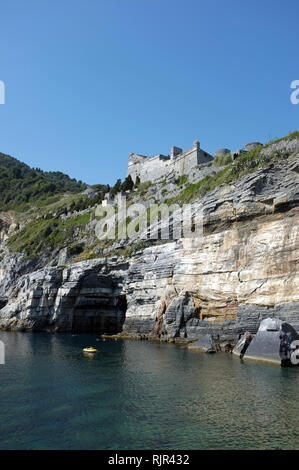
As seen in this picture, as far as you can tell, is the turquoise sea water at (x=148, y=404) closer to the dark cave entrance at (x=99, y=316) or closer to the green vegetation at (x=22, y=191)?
the dark cave entrance at (x=99, y=316)

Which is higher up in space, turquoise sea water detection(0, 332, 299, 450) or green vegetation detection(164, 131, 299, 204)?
green vegetation detection(164, 131, 299, 204)

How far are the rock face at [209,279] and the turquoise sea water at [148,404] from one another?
9.35 m

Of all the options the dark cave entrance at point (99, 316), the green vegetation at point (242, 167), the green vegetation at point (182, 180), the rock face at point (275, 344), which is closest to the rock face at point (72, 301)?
the dark cave entrance at point (99, 316)

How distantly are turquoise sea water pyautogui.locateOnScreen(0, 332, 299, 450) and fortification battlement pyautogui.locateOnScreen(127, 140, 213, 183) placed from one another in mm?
60441

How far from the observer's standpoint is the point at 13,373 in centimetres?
2989

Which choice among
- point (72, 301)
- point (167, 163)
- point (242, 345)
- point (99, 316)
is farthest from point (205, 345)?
point (167, 163)

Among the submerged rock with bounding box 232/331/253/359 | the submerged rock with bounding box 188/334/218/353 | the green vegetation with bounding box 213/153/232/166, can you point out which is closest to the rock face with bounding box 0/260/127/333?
the submerged rock with bounding box 188/334/218/353

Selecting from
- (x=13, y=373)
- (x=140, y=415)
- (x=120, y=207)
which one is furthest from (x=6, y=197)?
(x=140, y=415)

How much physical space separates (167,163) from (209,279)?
188ft

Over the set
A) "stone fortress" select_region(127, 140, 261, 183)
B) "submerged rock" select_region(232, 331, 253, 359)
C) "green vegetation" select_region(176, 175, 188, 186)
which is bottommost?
"submerged rock" select_region(232, 331, 253, 359)

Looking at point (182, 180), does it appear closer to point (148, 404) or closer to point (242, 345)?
point (242, 345)

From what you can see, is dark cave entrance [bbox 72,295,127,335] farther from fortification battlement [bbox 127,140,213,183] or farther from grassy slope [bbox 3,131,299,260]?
fortification battlement [bbox 127,140,213,183]

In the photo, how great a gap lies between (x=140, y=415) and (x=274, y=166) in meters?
34.4

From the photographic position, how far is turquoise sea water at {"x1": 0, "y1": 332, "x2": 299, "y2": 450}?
15.9 m
